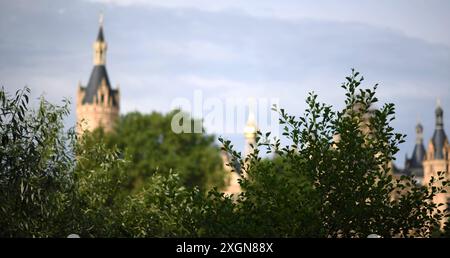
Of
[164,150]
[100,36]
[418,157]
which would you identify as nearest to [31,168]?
[164,150]

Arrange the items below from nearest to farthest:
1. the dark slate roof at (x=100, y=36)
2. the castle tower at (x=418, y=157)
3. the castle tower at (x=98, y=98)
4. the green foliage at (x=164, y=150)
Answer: the green foliage at (x=164, y=150)
the castle tower at (x=418, y=157)
the castle tower at (x=98, y=98)
the dark slate roof at (x=100, y=36)

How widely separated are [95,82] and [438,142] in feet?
163

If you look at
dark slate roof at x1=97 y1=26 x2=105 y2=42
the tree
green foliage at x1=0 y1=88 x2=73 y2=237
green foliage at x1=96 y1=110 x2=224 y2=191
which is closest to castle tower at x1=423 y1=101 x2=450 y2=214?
green foliage at x1=96 y1=110 x2=224 y2=191

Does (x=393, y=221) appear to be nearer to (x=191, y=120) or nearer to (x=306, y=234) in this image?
(x=306, y=234)

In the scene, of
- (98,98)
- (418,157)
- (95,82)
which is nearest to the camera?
(418,157)

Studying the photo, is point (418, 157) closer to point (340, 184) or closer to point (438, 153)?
point (438, 153)

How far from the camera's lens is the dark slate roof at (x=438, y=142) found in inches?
4109

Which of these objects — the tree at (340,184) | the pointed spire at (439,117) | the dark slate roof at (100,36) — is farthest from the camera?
the dark slate roof at (100,36)

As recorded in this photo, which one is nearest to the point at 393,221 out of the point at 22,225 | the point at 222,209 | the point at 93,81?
the point at 222,209

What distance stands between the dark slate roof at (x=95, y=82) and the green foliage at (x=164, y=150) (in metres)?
44.8

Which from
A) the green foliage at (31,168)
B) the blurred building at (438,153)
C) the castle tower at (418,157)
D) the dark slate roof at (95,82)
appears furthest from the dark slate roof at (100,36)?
the green foliage at (31,168)

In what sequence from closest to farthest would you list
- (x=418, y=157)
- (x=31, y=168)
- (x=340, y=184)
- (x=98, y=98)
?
(x=340, y=184) < (x=31, y=168) < (x=418, y=157) < (x=98, y=98)

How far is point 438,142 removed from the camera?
346ft

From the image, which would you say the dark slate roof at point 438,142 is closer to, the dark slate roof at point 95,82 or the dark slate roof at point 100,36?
the dark slate roof at point 95,82
